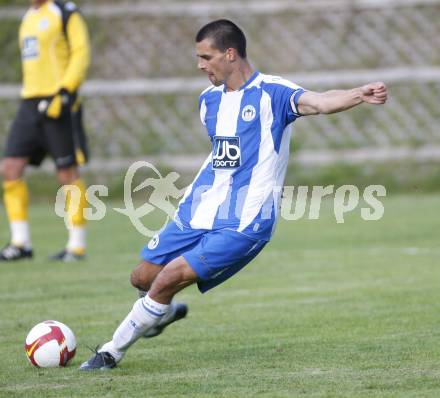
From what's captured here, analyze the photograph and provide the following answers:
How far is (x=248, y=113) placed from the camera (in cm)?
585

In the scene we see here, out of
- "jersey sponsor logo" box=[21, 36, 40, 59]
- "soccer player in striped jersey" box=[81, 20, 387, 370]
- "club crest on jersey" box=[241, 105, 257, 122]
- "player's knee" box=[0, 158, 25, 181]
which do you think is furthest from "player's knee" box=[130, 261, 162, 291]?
"jersey sponsor logo" box=[21, 36, 40, 59]

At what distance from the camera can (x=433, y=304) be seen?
738 cm

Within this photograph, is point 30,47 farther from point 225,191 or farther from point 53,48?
point 225,191

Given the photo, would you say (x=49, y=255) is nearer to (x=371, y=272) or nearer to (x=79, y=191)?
A: (x=79, y=191)

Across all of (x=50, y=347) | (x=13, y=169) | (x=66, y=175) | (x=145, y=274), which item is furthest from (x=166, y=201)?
(x=50, y=347)

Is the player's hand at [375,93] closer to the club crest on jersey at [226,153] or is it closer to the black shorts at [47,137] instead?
the club crest on jersey at [226,153]

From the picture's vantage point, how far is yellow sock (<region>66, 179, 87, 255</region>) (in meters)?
10.4

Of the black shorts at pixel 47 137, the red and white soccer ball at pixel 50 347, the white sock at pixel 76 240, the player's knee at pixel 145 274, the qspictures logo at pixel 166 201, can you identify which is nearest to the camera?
the red and white soccer ball at pixel 50 347

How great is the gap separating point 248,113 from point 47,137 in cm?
502

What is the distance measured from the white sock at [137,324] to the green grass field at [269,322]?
0.12 metres

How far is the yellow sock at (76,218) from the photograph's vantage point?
10422mm

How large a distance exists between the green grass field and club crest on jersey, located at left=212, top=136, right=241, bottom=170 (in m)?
1.01

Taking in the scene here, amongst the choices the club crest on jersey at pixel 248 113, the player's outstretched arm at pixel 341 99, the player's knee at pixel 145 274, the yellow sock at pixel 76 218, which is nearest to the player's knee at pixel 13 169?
the yellow sock at pixel 76 218

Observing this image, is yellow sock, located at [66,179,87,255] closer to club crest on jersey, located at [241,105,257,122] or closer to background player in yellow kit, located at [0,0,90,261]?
background player in yellow kit, located at [0,0,90,261]
